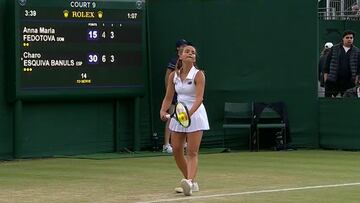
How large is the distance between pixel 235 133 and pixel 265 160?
2.66 meters

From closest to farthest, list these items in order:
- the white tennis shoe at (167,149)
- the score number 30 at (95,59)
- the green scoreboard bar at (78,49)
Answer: the green scoreboard bar at (78,49) < the score number 30 at (95,59) < the white tennis shoe at (167,149)

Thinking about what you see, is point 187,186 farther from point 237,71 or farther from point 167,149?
point 237,71

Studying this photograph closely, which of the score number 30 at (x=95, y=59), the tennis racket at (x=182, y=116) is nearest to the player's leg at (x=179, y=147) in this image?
the tennis racket at (x=182, y=116)

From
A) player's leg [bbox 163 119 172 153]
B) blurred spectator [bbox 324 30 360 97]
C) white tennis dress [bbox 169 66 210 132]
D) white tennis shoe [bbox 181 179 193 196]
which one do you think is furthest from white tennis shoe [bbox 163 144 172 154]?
white tennis shoe [bbox 181 179 193 196]

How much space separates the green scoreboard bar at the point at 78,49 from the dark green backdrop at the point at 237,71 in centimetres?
50

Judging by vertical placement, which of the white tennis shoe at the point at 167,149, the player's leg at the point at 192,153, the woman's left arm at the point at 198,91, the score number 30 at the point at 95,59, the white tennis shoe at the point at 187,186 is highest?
the score number 30 at the point at 95,59

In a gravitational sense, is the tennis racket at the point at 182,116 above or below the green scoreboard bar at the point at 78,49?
below

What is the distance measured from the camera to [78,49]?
16047 mm

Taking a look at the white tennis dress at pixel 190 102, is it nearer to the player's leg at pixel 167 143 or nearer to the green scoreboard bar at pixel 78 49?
the green scoreboard bar at pixel 78 49

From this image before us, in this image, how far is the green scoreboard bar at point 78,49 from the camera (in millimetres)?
15422

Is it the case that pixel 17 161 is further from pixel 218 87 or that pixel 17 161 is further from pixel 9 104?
pixel 218 87

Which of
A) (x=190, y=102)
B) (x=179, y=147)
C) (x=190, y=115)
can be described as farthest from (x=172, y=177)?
(x=190, y=115)

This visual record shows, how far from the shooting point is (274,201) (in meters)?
9.73

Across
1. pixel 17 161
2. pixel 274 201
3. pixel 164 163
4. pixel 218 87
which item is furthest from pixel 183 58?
pixel 218 87
